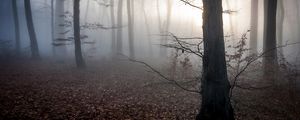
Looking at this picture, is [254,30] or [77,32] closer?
[77,32]

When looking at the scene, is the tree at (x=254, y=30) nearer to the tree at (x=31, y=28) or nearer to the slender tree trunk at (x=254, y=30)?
the slender tree trunk at (x=254, y=30)

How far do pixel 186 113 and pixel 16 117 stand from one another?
556 cm

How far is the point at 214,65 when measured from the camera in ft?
22.8

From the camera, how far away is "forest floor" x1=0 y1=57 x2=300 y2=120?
9055 millimetres

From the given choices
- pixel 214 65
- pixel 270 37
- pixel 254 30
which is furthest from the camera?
pixel 254 30

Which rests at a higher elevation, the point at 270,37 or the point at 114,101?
the point at 270,37

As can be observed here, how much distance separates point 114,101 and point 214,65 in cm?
519

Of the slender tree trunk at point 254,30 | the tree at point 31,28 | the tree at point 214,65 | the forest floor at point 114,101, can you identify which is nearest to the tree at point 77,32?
the forest floor at point 114,101

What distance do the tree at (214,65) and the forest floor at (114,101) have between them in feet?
6.89

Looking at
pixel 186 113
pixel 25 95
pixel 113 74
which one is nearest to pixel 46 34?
pixel 113 74

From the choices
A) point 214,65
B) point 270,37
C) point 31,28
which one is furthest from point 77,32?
point 214,65

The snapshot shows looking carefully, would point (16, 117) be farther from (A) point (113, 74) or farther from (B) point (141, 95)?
(A) point (113, 74)

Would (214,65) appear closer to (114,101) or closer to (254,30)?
(114,101)

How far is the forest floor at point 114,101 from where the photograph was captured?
9.05 meters
